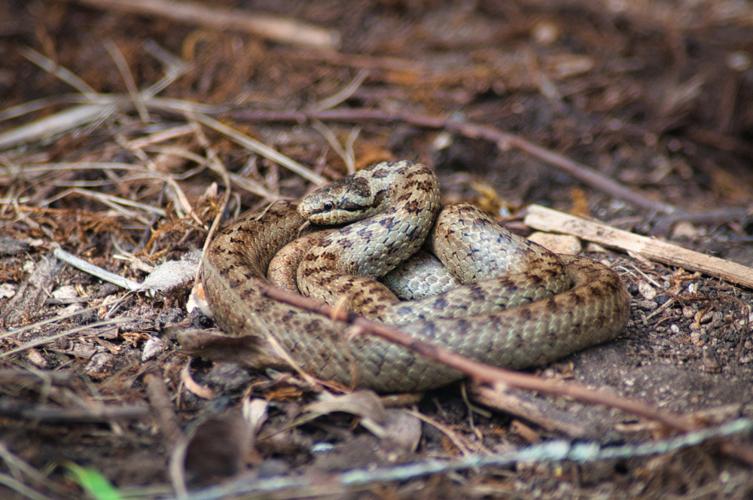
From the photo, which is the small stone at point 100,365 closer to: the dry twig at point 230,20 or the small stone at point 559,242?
the small stone at point 559,242

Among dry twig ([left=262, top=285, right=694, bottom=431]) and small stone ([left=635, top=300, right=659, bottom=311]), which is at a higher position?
dry twig ([left=262, top=285, right=694, bottom=431])

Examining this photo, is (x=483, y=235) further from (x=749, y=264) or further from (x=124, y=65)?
(x=124, y=65)

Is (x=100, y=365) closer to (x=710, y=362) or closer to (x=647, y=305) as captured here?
(x=647, y=305)

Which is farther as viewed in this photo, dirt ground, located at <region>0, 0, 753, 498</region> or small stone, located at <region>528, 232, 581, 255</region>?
small stone, located at <region>528, 232, 581, 255</region>

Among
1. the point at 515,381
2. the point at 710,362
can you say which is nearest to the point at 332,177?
the point at 710,362

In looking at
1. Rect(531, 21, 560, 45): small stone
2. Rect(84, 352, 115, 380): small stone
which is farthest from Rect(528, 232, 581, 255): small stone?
Rect(531, 21, 560, 45): small stone

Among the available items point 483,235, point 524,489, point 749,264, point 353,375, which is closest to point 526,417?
point 524,489

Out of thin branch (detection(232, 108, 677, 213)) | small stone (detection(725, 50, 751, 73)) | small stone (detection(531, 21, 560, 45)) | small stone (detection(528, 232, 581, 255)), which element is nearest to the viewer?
small stone (detection(528, 232, 581, 255))

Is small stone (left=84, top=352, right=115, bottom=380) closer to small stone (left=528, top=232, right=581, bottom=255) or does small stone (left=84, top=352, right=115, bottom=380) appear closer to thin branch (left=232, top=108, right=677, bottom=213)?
small stone (left=528, top=232, right=581, bottom=255)
